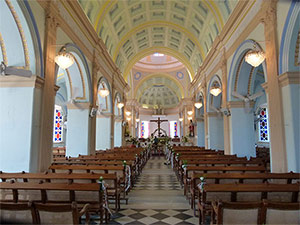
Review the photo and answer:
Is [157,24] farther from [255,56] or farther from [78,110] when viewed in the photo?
[255,56]

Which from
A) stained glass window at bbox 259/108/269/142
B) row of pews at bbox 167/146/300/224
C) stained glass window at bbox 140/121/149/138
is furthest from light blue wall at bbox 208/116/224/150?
stained glass window at bbox 140/121/149/138

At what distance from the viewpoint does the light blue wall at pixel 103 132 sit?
13312mm

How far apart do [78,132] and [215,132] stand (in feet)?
25.7

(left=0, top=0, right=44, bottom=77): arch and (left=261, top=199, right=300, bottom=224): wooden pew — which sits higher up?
(left=0, top=0, right=44, bottom=77): arch

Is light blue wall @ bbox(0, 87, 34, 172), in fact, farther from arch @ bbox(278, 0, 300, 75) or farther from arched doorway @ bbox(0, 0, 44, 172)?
arch @ bbox(278, 0, 300, 75)

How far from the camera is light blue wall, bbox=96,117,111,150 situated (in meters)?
13.3

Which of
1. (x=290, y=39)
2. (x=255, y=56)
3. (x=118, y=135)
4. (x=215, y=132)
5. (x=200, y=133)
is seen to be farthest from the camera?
(x=118, y=135)

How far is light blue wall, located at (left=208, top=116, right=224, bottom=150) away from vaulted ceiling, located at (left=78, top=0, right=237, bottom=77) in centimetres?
430

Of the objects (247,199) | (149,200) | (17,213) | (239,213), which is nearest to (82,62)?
(149,200)

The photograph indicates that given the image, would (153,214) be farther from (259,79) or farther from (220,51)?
(259,79)

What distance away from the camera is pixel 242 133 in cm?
891

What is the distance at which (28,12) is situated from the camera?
5.10m

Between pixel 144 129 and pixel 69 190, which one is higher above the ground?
pixel 144 129

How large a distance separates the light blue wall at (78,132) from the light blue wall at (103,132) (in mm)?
4058
